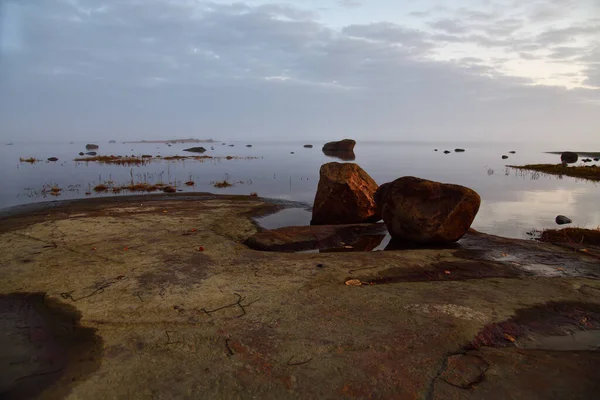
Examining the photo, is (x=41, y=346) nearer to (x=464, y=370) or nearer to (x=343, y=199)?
(x=464, y=370)

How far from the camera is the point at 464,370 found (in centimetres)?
394

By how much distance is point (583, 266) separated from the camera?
779cm

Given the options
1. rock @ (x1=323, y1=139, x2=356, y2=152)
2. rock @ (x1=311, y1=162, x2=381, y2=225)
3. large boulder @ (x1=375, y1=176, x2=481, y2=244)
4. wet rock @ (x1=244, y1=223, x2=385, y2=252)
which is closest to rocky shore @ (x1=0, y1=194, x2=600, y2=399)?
wet rock @ (x1=244, y1=223, x2=385, y2=252)

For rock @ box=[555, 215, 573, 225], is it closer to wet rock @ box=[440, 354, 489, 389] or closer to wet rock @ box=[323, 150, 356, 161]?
wet rock @ box=[440, 354, 489, 389]

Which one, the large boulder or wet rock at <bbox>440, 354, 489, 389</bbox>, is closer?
wet rock at <bbox>440, 354, 489, 389</bbox>

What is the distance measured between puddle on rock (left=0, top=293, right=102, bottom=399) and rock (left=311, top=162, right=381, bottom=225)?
364 inches

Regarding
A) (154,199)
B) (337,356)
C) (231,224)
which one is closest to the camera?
(337,356)

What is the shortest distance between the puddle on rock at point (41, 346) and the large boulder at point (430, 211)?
8053 millimetres

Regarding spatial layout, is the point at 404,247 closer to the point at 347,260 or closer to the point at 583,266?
the point at 347,260

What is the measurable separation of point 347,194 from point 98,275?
28.0 feet

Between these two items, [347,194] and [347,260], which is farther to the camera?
[347,194]

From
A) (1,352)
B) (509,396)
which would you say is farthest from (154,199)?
(509,396)

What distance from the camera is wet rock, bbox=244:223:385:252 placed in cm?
955

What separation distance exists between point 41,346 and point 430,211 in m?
8.76
